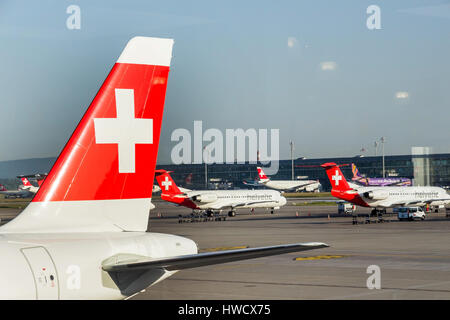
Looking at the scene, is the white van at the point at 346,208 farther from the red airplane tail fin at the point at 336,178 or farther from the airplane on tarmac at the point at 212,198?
the red airplane tail fin at the point at 336,178

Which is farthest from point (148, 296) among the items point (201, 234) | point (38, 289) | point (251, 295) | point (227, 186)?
point (227, 186)

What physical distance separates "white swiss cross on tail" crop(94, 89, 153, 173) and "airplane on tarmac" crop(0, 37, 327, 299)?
0.02 m

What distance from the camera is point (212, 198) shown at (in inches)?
4277

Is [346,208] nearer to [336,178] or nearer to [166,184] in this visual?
[336,178]

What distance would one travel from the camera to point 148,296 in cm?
2911

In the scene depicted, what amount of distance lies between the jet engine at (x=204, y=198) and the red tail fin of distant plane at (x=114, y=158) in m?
92.0

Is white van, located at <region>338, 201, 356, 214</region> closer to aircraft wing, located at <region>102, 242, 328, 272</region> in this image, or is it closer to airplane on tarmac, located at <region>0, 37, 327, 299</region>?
airplane on tarmac, located at <region>0, 37, 327, 299</region>

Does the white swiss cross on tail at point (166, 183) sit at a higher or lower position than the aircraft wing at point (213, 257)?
lower

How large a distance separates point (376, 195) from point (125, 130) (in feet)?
292

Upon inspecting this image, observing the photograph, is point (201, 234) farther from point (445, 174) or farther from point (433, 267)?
point (445, 174)
